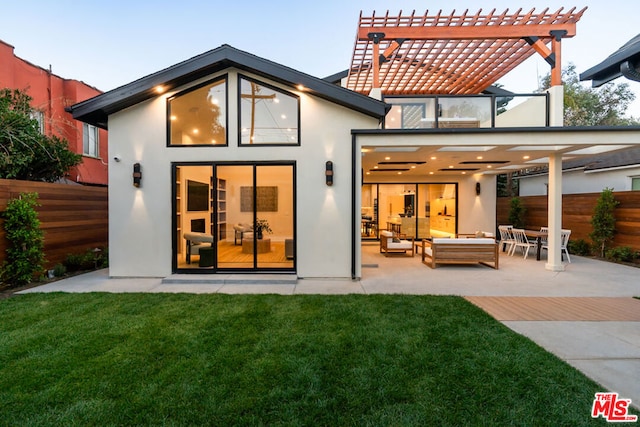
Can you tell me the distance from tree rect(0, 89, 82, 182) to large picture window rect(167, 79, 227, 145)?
272cm

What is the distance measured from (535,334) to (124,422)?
442 centimetres

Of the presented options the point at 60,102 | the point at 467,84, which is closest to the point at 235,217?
the point at 467,84

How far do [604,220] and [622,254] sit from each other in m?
1.07

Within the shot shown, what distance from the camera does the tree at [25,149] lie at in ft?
21.0

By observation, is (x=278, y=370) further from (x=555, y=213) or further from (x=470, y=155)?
(x=555, y=213)

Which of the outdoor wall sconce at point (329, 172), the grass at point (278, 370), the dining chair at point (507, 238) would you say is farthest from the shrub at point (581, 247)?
the outdoor wall sconce at point (329, 172)

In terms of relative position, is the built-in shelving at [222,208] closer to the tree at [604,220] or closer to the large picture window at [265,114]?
the large picture window at [265,114]

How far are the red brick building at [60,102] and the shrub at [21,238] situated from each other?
155 inches

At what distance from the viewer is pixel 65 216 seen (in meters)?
7.06

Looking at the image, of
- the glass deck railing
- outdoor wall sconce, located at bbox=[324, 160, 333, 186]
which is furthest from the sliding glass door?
the glass deck railing

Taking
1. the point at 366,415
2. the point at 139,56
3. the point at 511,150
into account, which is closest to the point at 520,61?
the point at 511,150

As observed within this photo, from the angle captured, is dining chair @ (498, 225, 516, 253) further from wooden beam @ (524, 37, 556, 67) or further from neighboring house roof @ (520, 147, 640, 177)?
wooden beam @ (524, 37, 556, 67)

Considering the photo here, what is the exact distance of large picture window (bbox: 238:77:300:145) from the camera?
21.9ft

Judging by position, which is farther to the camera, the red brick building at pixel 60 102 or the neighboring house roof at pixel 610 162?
the neighboring house roof at pixel 610 162
